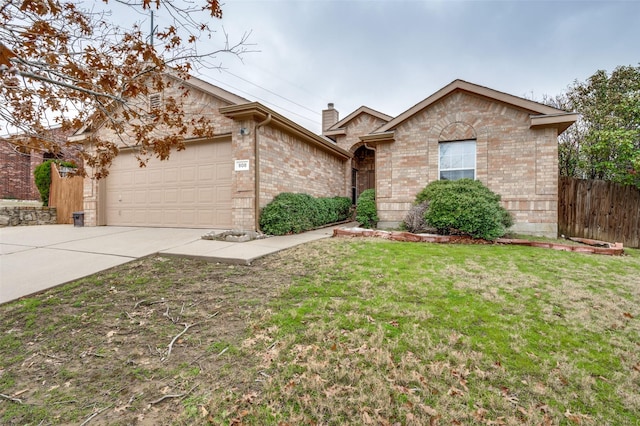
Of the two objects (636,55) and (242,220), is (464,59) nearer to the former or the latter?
(636,55)

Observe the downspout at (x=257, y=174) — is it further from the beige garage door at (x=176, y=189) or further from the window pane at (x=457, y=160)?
the window pane at (x=457, y=160)

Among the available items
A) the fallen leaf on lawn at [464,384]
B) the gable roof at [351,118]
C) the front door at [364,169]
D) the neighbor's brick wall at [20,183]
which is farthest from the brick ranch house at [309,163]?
the fallen leaf on lawn at [464,384]

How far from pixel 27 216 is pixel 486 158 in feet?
56.0

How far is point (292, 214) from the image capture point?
8.73 m

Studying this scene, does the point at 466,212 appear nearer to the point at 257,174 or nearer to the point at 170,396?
the point at 257,174

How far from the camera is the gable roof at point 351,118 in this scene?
15140 millimetres

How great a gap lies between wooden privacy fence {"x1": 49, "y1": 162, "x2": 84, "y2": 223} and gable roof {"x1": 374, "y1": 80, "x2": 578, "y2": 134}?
12.6 metres

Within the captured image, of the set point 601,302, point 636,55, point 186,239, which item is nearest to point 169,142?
point 186,239

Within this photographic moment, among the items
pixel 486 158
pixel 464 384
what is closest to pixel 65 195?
pixel 464 384

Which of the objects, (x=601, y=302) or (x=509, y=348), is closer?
(x=509, y=348)

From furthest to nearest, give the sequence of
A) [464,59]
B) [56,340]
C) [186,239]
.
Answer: [464,59] → [186,239] → [56,340]

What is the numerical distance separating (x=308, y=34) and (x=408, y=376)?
1287cm

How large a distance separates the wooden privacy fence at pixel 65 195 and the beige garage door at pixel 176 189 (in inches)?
74.6

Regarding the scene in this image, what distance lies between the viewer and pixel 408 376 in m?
2.24
